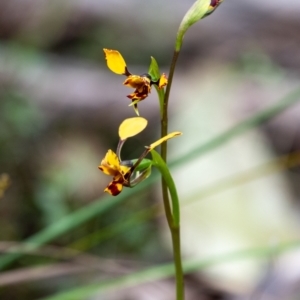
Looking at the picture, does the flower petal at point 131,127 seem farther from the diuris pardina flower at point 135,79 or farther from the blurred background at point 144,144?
the blurred background at point 144,144

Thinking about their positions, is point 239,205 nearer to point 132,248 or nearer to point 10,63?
point 132,248

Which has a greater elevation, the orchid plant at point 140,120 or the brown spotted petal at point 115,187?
the orchid plant at point 140,120

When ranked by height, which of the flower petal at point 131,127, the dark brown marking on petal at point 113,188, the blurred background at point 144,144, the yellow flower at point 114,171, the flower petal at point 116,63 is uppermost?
the blurred background at point 144,144

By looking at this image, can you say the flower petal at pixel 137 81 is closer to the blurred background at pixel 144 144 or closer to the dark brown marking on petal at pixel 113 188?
the dark brown marking on petal at pixel 113 188

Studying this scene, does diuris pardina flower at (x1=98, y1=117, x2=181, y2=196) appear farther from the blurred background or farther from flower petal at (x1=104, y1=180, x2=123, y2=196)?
the blurred background

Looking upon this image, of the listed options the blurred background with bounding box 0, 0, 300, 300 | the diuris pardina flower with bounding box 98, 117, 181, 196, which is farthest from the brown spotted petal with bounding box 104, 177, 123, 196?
the blurred background with bounding box 0, 0, 300, 300

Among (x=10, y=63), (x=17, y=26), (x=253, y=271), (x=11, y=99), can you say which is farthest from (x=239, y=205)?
(x=17, y=26)

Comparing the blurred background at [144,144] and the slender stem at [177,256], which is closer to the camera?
the slender stem at [177,256]

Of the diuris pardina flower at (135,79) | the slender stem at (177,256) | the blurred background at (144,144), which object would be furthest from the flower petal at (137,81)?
the blurred background at (144,144)
